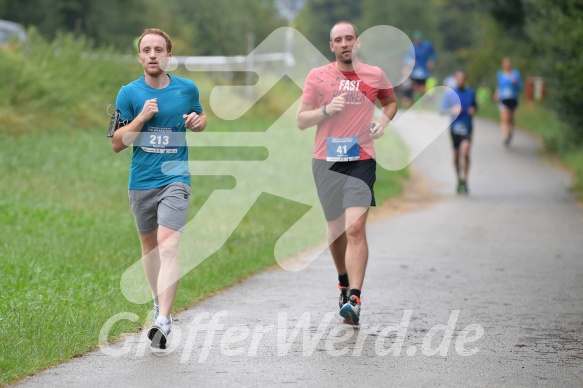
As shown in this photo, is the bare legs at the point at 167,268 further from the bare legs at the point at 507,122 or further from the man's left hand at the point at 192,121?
the bare legs at the point at 507,122

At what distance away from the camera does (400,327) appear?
8.24 meters

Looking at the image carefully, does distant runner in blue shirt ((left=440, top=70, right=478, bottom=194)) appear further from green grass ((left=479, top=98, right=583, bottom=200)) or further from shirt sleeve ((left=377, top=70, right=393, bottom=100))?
shirt sleeve ((left=377, top=70, right=393, bottom=100))

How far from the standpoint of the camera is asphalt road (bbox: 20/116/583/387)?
6.56 metres

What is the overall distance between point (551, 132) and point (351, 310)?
Result: 77.6 feet

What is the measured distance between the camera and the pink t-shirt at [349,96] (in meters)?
8.51

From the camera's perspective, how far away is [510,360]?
706cm

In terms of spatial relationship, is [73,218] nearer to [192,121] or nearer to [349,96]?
[349,96]

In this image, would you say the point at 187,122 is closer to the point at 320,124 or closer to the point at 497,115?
the point at 320,124

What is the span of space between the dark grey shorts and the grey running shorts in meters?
1.49

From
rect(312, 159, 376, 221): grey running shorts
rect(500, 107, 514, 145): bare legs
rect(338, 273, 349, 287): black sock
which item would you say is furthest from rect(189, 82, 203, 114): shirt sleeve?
rect(500, 107, 514, 145): bare legs

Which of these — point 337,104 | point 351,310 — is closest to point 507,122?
point 337,104

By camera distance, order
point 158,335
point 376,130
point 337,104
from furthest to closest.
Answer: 1. point 376,130
2. point 337,104
3. point 158,335

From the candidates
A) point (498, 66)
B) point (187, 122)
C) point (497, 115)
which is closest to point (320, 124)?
point (187, 122)

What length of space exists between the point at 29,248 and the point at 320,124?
413 cm
